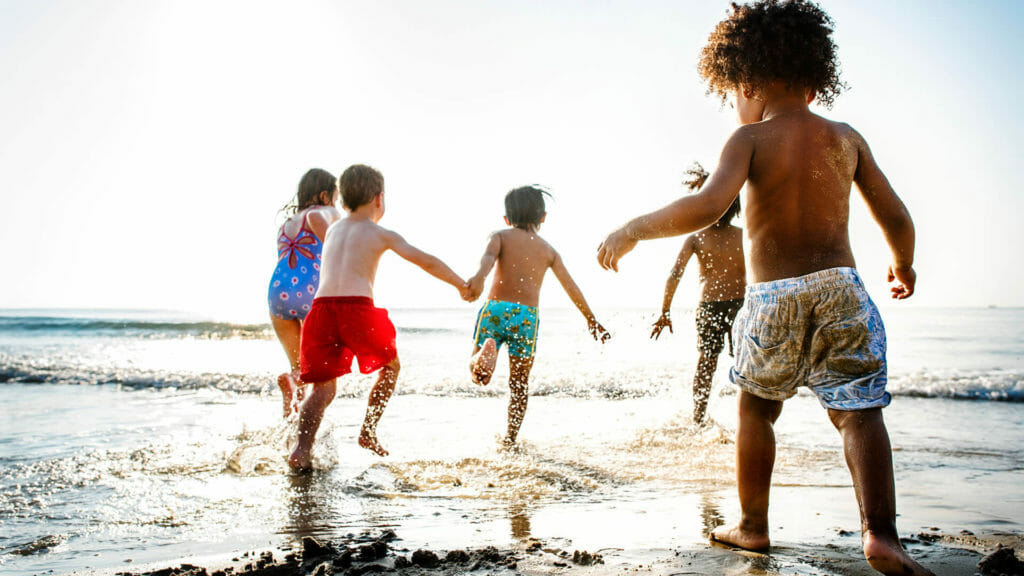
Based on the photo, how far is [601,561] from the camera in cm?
198

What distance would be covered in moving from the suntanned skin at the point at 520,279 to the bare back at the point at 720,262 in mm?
1028

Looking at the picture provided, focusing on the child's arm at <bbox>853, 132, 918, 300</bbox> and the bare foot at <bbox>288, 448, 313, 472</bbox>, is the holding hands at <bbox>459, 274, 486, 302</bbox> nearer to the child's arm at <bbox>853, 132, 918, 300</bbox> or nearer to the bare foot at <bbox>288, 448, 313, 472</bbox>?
the bare foot at <bbox>288, 448, 313, 472</bbox>

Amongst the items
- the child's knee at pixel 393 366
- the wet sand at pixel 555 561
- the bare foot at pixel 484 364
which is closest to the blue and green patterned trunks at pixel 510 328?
the bare foot at pixel 484 364

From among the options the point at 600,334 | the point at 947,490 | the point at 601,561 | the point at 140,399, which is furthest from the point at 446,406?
the point at 601,561

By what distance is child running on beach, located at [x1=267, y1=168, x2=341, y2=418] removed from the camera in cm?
436

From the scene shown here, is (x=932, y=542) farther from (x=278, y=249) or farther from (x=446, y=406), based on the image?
(x=446, y=406)

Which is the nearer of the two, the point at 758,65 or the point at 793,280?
the point at 793,280

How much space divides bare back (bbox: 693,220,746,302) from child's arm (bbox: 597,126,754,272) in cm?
304

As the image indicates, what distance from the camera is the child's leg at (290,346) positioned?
440cm

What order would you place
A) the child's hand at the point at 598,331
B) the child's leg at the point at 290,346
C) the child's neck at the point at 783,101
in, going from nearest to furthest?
the child's neck at the point at 783,101 → the child's leg at the point at 290,346 → the child's hand at the point at 598,331

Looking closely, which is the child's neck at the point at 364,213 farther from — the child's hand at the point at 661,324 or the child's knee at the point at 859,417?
the child's knee at the point at 859,417

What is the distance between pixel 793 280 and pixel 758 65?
2.62 feet

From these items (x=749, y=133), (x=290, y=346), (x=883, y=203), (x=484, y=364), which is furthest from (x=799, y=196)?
(x=290, y=346)

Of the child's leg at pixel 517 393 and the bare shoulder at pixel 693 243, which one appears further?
the bare shoulder at pixel 693 243
